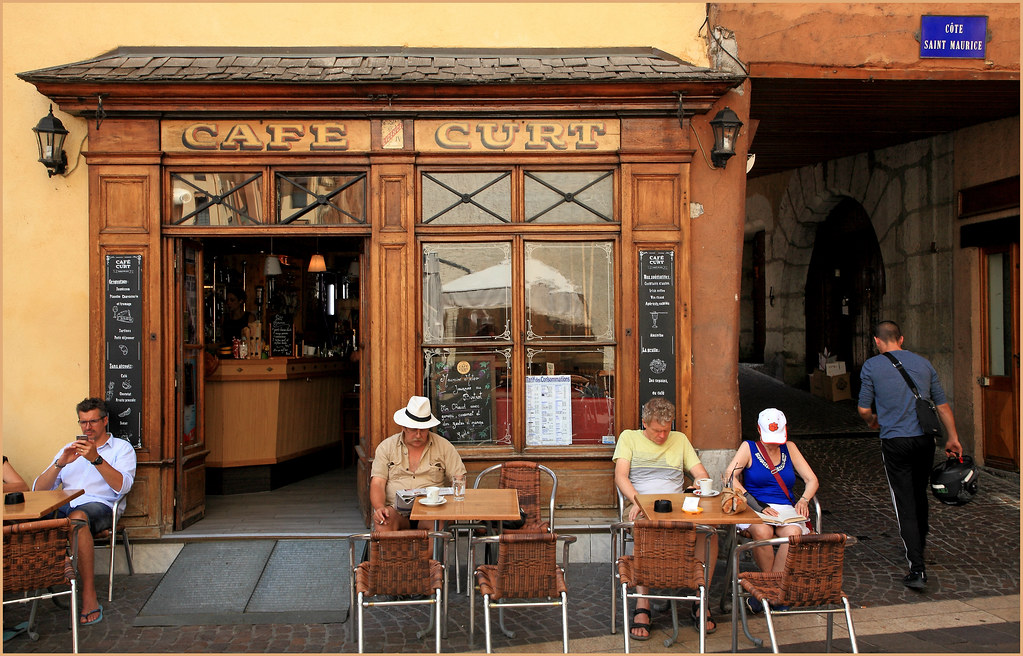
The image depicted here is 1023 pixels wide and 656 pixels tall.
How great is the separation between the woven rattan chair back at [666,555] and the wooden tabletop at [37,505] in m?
3.52

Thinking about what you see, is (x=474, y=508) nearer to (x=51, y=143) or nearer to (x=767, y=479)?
(x=767, y=479)

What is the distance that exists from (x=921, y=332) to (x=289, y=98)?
27.8ft

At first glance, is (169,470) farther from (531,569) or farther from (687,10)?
(687,10)

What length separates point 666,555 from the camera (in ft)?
13.8

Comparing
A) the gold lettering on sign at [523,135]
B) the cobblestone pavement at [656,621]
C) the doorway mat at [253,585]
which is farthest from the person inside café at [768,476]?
the doorway mat at [253,585]

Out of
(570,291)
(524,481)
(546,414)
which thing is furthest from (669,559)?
(570,291)

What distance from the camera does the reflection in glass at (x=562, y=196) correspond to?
21.2ft

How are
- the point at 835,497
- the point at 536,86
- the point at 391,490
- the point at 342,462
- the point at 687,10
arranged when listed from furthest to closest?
the point at 342,462, the point at 835,497, the point at 687,10, the point at 536,86, the point at 391,490

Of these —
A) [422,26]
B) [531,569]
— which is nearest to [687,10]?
[422,26]

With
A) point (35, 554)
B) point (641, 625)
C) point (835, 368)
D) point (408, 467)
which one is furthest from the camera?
point (835, 368)

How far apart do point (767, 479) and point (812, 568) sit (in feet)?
4.11

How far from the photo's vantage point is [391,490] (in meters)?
5.53

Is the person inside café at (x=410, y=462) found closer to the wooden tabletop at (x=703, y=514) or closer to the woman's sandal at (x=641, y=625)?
the wooden tabletop at (x=703, y=514)

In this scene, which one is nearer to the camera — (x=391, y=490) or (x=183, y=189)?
(x=391, y=490)
